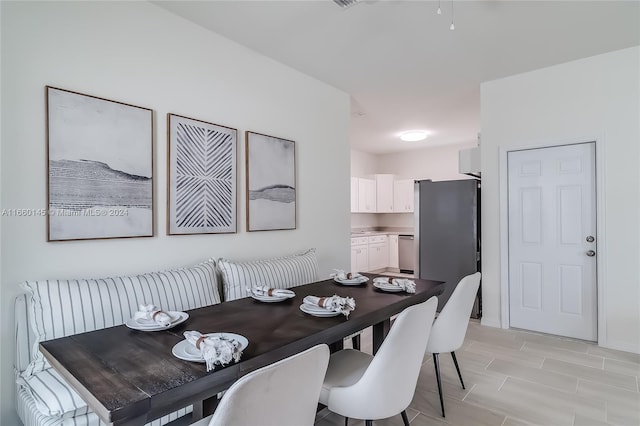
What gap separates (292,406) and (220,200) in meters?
2.08

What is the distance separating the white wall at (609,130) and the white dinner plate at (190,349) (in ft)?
11.8

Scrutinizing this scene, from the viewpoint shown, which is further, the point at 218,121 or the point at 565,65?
the point at 565,65

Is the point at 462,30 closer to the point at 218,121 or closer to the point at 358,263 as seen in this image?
the point at 218,121

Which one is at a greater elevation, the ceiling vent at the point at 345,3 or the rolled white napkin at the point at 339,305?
the ceiling vent at the point at 345,3

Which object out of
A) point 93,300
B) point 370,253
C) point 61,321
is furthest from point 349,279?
point 370,253

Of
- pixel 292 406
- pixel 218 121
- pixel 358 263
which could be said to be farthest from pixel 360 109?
pixel 292 406

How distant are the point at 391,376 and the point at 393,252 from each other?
6.47 meters

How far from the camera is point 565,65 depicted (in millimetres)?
3574

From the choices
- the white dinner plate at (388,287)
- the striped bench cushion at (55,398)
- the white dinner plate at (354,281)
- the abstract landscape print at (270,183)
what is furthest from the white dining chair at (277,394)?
the abstract landscape print at (270,183)

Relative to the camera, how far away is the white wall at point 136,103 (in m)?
1.89

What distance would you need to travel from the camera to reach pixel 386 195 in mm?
8047

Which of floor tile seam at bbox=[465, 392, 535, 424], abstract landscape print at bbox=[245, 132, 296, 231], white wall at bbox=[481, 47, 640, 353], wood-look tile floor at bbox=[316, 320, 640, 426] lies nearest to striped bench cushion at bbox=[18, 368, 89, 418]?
wood-look tile floor at bbox=[316, 320, 640, 426]

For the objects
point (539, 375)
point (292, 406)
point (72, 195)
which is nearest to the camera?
point (292, 406)

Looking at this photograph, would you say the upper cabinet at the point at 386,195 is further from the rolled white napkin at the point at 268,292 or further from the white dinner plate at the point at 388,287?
the rolled white napkin at the point at 268,292
